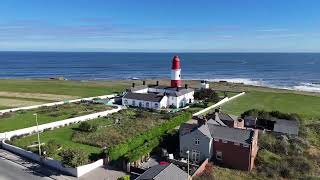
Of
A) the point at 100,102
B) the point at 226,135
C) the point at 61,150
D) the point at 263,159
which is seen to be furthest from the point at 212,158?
the point at 100,102

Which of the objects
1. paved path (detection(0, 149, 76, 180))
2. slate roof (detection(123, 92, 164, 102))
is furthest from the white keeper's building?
paved path (detection(0, 149, 76, 180))

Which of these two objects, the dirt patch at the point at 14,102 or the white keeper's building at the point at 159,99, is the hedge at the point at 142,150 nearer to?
the white keeper's building at the point at 159,99

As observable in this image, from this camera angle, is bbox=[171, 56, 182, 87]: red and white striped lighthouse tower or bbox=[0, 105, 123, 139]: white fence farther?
bbox=[171, 56, 182, 87]: red and white striped lighthouse tower

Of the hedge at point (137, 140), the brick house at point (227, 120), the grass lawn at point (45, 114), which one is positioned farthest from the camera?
the grass lawn at point (45, 114)

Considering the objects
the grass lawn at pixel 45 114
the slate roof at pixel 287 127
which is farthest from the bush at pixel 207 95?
the slate roof at pixel 287 127

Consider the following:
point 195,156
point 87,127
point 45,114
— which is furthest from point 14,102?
point 195,156

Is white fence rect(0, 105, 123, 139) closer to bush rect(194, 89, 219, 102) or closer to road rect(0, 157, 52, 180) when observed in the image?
road rect(0, 157, 52, 180)

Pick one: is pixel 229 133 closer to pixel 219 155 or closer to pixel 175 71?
pixel 219 155
